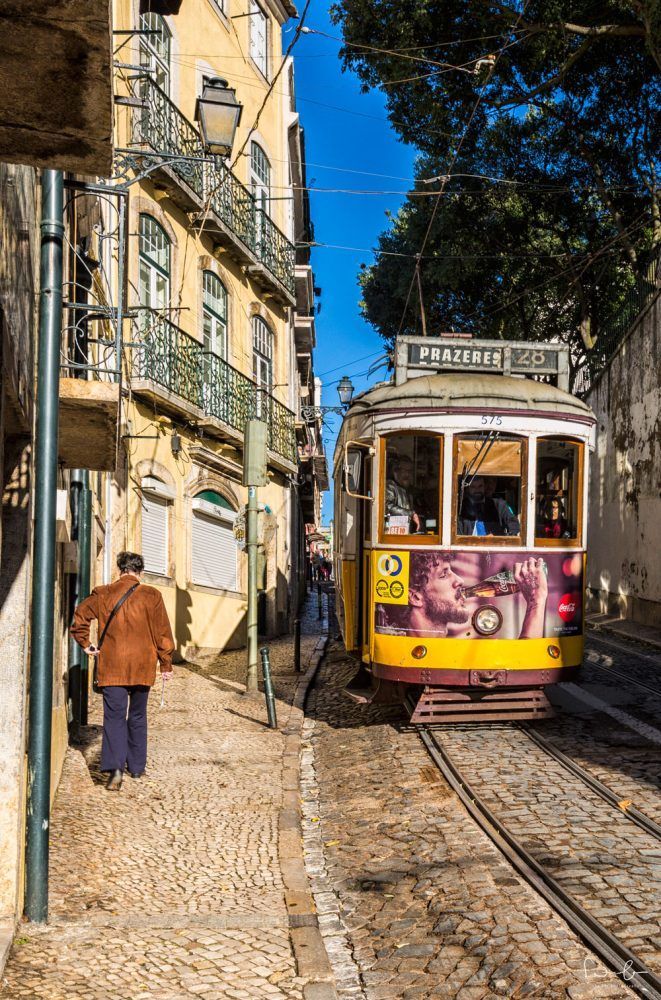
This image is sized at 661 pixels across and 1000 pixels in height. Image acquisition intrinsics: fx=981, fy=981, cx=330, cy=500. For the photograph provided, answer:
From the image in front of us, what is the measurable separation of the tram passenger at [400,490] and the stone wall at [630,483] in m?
12.9

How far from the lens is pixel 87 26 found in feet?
9.05

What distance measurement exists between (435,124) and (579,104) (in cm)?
461

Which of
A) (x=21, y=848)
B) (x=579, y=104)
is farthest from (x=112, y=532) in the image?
(x=579, y=104)

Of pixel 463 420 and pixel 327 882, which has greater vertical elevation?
pixel 463 420

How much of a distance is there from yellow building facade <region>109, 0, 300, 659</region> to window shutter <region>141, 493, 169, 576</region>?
0.12 feet

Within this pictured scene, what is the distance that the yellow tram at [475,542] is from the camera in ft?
30.0

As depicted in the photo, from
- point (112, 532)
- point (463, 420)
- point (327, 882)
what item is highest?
point (463, 420)

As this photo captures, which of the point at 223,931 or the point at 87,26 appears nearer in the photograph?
the point at 87,26

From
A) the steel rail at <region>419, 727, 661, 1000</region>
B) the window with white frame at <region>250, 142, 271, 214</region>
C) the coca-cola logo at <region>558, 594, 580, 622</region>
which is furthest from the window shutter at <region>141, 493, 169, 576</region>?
the steel rail at <region>419, 727, 661, 1000</region>

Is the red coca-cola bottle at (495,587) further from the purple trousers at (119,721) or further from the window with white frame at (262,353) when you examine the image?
the window with white frame at (262,353)

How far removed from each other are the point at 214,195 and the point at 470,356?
9.56m

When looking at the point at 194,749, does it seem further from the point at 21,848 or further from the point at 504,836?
the point at 21,848

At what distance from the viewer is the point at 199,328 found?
59.1ft

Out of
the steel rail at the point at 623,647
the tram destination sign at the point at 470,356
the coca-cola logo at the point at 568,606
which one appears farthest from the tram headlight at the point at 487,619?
the steel rail at the point at 623,647
